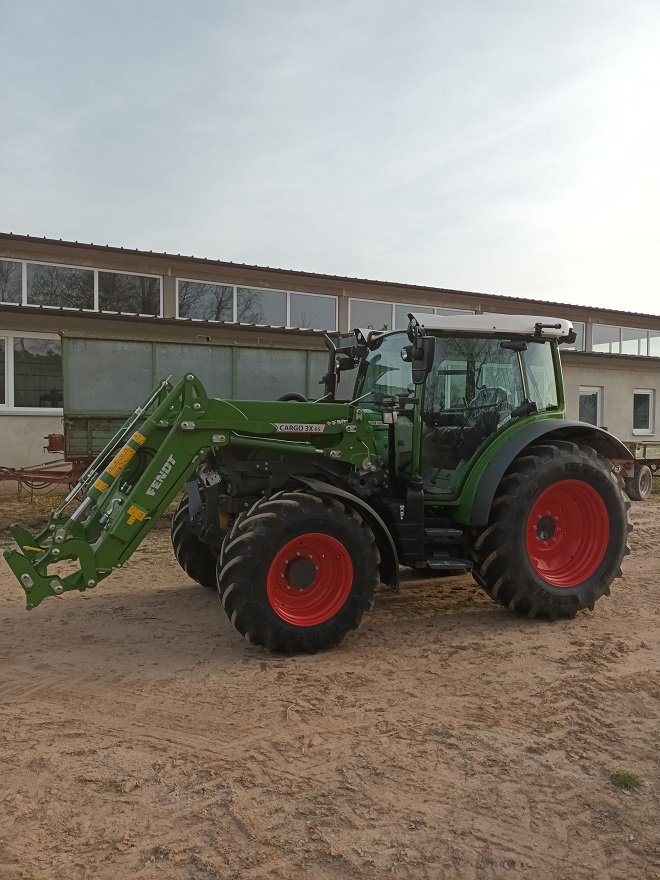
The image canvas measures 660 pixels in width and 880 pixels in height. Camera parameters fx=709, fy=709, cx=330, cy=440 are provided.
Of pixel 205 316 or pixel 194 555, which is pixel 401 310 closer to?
pixel 205 316

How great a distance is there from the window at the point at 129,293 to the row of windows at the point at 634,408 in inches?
402

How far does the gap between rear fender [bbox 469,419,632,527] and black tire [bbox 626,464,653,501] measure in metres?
7.37

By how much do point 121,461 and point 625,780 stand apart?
3.40 metres

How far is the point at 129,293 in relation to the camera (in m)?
13.9

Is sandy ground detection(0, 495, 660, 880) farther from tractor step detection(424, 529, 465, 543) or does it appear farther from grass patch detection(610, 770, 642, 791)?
tractor step detection(424, 529, 465, 543)

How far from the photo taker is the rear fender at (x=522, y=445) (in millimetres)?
5117

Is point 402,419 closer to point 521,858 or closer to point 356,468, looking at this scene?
point 356,468

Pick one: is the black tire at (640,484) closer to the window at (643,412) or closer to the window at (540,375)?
the window at (643,412)

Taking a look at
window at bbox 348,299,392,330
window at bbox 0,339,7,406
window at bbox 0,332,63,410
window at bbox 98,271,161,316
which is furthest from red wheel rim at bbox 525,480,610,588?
window at bbox 348,299,392,330

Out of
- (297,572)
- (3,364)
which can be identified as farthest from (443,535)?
(3,364)

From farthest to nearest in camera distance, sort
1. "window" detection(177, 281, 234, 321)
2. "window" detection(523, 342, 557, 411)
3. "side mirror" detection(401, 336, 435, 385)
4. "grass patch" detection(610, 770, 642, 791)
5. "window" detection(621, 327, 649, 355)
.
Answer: "window" detection(621, 327, 649, 355), "window" detection(177, 281, 234, 321), "window" detection(523, 342, 557, 411), "side mirror" detection(401, 336, 435, 385), "grass patch" detection(610, 770, 642, 791)

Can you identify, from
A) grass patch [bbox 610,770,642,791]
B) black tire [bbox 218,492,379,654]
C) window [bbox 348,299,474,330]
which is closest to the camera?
grass patch [bbox 610,770,642,791]

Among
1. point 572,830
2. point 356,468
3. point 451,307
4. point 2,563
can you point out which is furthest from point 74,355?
point 451,307

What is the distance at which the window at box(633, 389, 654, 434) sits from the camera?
18125 millimetres
